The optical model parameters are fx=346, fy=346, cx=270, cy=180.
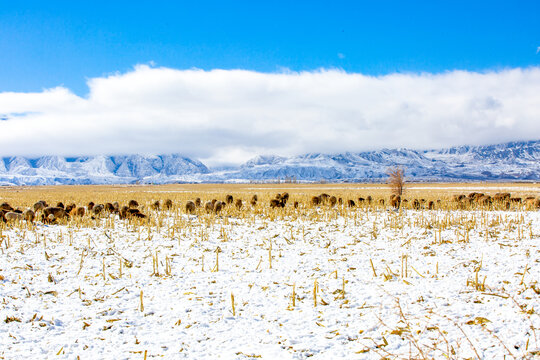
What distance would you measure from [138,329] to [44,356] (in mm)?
1283

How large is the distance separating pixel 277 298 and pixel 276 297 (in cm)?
5

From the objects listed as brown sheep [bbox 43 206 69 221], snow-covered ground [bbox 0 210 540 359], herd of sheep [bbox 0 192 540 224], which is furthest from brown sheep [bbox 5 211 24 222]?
snow-covered ground [bbox 0 210 540 359]

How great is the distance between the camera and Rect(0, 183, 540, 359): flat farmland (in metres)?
4.95

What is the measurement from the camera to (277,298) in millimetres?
6688

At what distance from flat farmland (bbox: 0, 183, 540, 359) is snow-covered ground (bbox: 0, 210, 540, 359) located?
0.03 metres

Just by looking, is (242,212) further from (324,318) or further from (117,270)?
(324,318)

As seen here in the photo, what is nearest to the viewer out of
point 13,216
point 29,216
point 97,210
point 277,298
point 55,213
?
point 277,298

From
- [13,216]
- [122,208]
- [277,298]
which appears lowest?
[277,298]

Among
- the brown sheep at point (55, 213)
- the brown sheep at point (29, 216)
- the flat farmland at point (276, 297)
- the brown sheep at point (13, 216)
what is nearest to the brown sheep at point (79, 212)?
the brown sheep at point (55, 213)

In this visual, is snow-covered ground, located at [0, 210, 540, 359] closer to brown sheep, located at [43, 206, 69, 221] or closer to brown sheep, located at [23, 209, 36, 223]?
brown sheep, located at [23, 209, 36, 223]

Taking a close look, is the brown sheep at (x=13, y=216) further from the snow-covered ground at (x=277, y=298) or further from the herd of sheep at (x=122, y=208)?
the snow-covered ground at (x=277, y=298)

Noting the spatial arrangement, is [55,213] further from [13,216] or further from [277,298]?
[277,298]

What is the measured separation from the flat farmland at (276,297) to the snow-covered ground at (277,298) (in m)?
0.03

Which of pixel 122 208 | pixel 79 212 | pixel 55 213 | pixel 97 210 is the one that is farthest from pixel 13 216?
pixel 122 208
